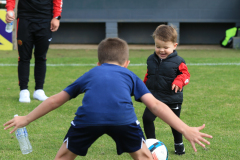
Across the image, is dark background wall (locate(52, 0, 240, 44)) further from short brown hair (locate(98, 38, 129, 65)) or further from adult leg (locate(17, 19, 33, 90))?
short brown hair (locate(98, 38, 129, 65))

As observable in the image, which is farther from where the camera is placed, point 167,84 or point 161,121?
point 161,121

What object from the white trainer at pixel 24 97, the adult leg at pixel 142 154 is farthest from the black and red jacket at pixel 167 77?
the white trainer at pixel 24 97

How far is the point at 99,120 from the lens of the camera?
2.27 metres

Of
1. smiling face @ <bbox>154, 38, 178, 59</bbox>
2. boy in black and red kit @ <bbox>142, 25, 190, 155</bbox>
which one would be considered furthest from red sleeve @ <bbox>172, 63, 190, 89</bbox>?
smiling face @ <bbox>154, 38, 178, 59</bbox>

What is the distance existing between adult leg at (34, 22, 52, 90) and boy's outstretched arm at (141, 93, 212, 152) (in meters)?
3.34

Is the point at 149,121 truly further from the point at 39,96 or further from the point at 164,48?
the point at 39,96

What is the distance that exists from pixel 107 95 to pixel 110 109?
9cm

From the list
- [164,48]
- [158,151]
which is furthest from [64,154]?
[164,48]

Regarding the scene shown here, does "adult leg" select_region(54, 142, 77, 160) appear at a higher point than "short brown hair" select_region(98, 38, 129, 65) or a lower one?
lower

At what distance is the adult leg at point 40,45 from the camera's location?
17.4 ft

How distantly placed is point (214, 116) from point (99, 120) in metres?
2.78

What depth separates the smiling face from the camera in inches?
133

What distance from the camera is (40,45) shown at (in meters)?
5.38

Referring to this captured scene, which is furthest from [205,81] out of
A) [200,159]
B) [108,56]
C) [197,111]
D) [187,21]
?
[187,21]
